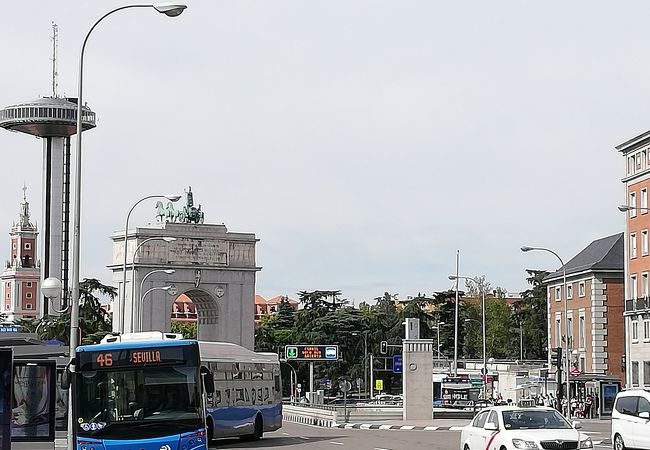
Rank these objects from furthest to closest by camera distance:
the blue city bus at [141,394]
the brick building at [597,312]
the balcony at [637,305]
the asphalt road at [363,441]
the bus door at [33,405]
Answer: the brick building at [597,312] < the balcony at [637,305] < the asphalt road at [363,441] < the bus door at [33,405] < the blue city bus at [141,394]

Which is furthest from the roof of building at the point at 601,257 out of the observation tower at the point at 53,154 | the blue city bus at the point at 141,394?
the blue city bus at the point at 141,394

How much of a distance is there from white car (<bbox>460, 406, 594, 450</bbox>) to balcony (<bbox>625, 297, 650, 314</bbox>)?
51.1 metres

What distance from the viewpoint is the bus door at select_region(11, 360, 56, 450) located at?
21656 millimetres

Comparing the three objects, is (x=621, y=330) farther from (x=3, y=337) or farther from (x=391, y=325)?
(x=3, y=337)

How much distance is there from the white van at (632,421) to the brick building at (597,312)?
56755 millimetres

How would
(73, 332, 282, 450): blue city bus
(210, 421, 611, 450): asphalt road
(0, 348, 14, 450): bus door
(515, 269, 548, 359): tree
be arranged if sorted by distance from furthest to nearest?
(515, 269, 548, 359): tree → (210, 421, 611, 450): asphalt road → (73, 332, 282, 450): blue city bus → (0, 348, 14, 450): bus door

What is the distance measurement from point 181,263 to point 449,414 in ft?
136

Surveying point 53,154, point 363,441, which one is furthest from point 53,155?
point 363,441

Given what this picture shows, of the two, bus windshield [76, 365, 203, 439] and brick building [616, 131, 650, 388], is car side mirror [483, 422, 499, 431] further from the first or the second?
brick building [616, 131, 650, 388]

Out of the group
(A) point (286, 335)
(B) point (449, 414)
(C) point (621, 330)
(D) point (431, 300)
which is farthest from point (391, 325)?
(B) point (449, 414)

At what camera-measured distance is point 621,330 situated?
291ft

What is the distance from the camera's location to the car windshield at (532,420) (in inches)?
920

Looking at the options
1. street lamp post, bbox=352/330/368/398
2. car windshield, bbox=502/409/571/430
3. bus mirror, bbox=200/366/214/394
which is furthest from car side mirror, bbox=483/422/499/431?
street lamp post, bbox=352/330/368/398

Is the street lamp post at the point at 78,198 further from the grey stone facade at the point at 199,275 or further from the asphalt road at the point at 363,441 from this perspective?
the grey stone facade at the point at 199,275
